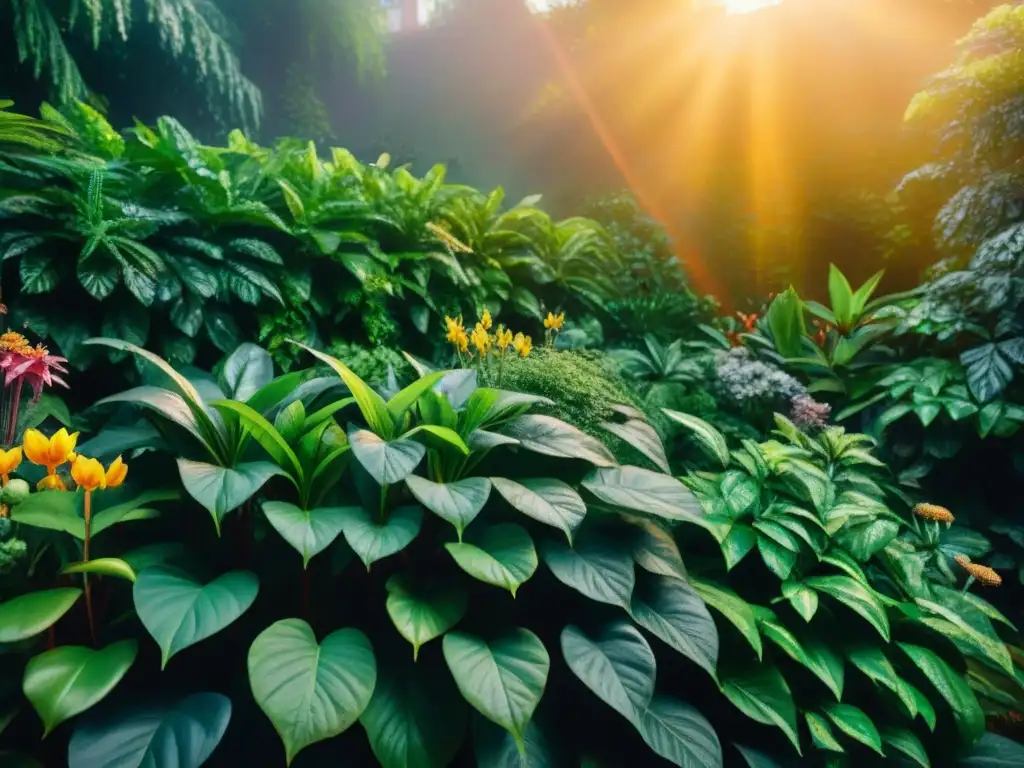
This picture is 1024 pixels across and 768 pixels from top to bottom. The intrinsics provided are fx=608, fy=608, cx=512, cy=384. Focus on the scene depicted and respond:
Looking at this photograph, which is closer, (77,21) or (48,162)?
(48,162)

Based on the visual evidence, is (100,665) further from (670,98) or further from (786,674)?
(670,98)

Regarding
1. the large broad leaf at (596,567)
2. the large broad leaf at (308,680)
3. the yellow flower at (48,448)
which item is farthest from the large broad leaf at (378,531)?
the yellow flower at (48,448)

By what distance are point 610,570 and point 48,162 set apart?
2.36 meters

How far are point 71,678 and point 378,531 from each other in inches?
23.3

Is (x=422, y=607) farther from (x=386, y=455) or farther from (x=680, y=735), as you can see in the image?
(x=680, y=735)

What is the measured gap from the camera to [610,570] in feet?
4.67

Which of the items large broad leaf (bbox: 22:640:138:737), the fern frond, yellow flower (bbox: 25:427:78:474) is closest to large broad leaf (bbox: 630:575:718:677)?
large broad leaf (bbox: 22:640:138:737)

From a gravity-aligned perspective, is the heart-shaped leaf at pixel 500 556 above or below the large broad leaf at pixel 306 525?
above

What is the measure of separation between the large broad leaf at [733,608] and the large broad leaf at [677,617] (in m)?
0.09

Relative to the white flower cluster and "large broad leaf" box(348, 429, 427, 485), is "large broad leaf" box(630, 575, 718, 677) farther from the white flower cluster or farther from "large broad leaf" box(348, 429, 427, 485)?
the white flower cluster

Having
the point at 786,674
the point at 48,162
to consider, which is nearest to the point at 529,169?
the point at 48,162

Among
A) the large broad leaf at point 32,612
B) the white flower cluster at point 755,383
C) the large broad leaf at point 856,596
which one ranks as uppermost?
the white flower cluster at point 755,383

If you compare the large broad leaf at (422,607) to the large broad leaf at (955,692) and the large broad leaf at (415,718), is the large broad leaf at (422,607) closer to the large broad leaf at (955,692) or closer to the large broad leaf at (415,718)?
the large broad leaf at (415,718)

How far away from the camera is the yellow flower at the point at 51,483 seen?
1.39 metres
